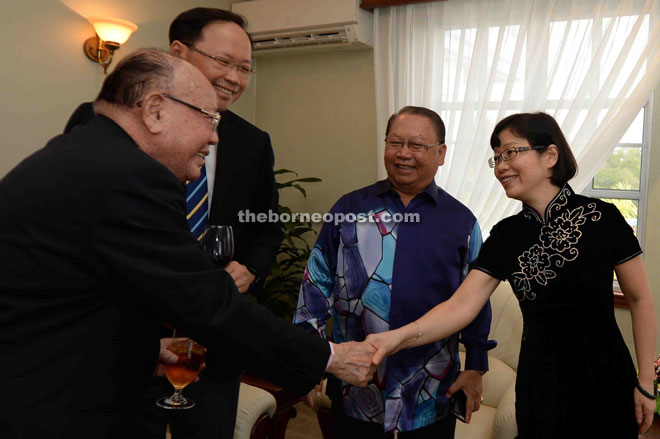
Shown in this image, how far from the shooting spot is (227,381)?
191cm

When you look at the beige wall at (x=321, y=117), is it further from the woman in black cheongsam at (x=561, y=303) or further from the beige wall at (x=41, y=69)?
the woman in black cheongsam at (x=561, y=303)

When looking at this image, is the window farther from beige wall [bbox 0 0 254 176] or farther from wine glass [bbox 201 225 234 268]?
beige wall [bbox 0 0 254 176]

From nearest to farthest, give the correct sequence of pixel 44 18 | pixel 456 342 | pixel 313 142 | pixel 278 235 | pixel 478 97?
pixel 456 342 → pixel 278 235 → pixel 44 18 → pixel 478 97 → pixel 313 142

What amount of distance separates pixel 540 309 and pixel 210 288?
3.33ft

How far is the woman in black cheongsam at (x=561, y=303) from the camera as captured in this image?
1.81 metres

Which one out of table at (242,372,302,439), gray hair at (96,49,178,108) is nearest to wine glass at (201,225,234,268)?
gray hair at (96,49,178,108)

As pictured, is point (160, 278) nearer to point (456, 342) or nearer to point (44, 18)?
point (456, 342)

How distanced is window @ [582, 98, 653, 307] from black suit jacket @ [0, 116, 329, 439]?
10.8 ft

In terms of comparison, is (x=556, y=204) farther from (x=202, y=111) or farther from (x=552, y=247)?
(x=202, y=111)

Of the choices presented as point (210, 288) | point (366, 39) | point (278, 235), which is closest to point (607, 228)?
point (278, 235)

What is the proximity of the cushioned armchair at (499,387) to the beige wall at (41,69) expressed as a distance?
6.64ft

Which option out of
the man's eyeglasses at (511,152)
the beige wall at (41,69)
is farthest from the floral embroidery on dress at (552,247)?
the beige wall at (41,69)

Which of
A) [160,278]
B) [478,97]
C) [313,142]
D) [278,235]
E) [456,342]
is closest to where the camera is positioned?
[160,278]

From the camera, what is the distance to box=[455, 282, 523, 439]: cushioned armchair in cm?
284
